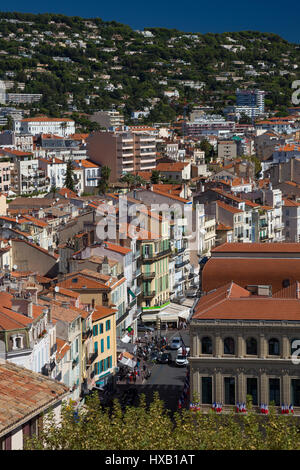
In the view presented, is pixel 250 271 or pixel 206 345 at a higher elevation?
pixel 250 271

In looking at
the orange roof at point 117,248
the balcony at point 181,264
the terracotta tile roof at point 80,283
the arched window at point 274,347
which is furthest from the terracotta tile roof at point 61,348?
the balcony at point 181,264

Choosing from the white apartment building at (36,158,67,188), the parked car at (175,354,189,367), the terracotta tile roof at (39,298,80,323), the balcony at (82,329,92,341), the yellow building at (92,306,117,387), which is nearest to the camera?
the terracotta tile roof at (39,298,80,323)

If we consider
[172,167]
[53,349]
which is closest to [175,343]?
[53,349]

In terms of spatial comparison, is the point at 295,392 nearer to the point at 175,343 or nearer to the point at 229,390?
the point at 229,390

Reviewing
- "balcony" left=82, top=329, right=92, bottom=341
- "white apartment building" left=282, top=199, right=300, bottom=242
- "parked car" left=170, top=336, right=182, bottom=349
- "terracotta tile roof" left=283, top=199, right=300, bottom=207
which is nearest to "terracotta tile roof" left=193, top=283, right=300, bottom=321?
A: "balcony" left=82, top=329, right=92, bottom=341

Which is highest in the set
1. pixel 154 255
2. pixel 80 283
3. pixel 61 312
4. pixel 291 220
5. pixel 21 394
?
pixel 21 394

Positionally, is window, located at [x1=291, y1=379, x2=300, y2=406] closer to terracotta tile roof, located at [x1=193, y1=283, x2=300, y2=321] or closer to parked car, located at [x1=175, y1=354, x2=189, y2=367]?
terracotta tile roof, located at [x1=193, y1=283, x2=300, y2=321]
